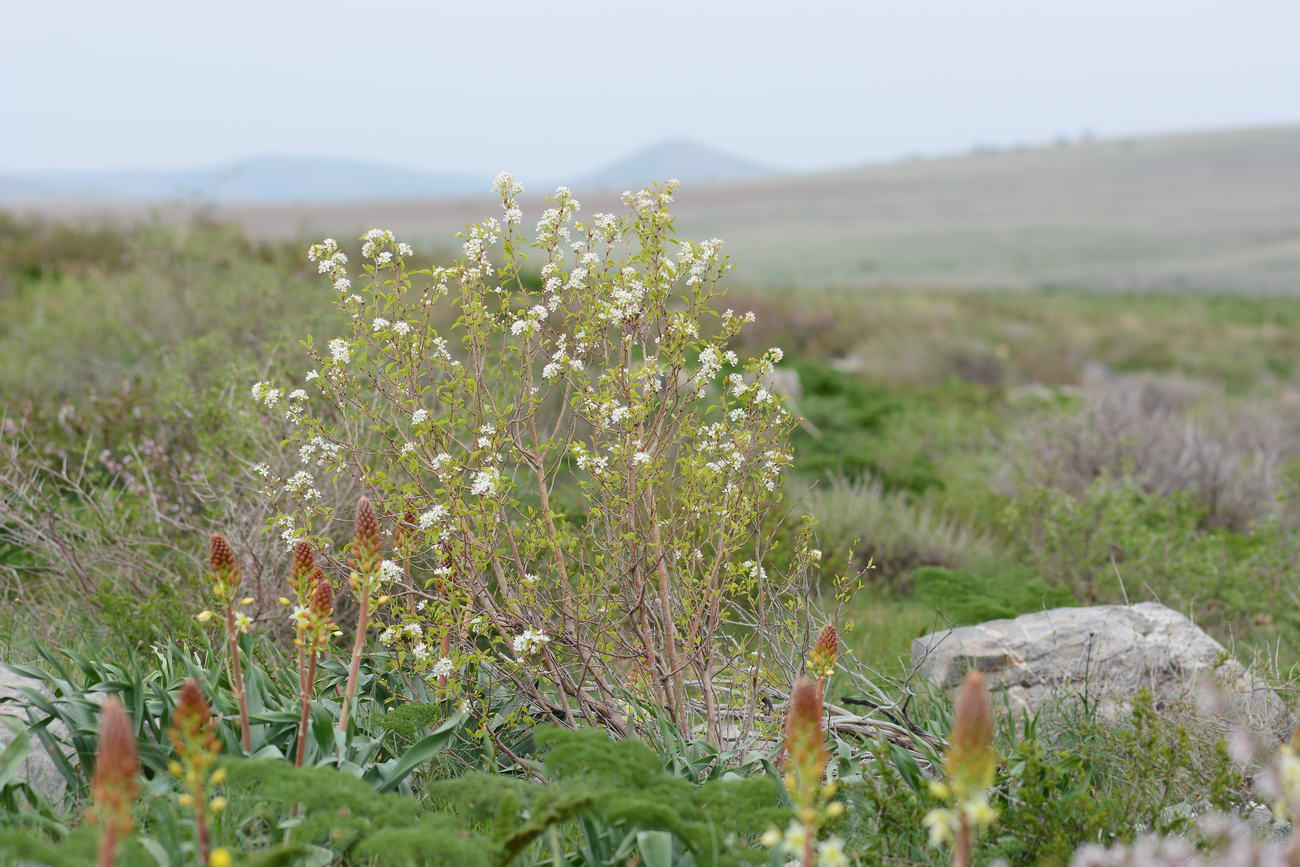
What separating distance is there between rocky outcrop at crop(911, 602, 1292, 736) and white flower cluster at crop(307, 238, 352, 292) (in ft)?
7.66

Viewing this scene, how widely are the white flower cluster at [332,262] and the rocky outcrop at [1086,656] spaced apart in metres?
2.33

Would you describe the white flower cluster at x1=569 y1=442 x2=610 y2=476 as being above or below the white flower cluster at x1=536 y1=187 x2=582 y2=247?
below

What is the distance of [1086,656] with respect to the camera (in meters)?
4.17

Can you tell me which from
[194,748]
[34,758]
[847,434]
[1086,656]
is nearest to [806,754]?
[194,748]

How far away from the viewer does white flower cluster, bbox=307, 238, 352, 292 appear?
3.18m

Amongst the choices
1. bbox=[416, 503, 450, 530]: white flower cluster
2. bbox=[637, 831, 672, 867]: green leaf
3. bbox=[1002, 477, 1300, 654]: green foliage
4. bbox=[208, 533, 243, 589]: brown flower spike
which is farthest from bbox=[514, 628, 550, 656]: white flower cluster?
bbox=[1002, 477, 1300, 654]: green foliage

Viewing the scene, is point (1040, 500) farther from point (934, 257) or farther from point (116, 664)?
point (934, 257)

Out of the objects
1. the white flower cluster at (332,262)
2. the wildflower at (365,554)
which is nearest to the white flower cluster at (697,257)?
the white flower cluster at (332,262)

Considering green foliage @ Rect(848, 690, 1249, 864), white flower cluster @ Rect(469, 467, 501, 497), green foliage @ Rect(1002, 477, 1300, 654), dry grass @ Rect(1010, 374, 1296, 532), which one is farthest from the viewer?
dry grass @ Rect(1010, 374, 1296, 532)

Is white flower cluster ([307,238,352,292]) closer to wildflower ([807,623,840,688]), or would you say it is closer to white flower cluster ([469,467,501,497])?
white flower cluster ([469,467,501,497])

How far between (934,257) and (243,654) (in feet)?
240

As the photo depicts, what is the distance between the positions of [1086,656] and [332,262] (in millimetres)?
3097

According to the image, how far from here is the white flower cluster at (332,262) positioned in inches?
125

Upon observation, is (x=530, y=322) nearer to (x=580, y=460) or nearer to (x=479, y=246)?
(x=479, y=246)
